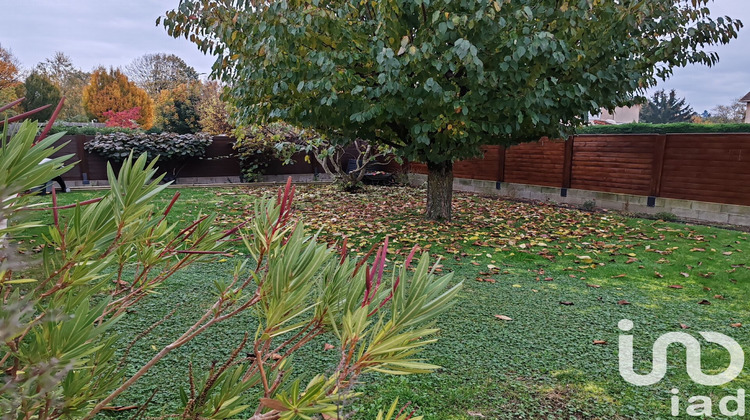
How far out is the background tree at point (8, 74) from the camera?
26188 millimetres

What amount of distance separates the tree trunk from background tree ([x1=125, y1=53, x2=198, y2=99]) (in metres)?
37.7

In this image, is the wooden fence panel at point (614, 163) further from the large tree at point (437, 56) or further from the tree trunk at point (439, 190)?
the tree trunk at point (439, 190)

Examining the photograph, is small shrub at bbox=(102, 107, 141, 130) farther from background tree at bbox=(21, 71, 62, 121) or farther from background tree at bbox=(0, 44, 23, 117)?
background tree at bbox=(0, 44, 23, 117)

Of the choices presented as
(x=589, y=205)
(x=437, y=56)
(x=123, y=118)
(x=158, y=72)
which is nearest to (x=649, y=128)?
(x=589, y=205)

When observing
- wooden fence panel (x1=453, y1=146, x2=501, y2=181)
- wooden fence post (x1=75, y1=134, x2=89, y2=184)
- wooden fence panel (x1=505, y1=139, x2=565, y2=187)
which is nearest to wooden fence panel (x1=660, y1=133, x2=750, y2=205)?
wooden fence panel (x1=505, y1=139, x2=565, y2=187)

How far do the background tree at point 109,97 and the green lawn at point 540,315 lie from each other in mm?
30572

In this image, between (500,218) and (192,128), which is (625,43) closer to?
(500,218)

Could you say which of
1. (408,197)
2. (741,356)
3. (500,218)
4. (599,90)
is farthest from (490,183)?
(741,356)

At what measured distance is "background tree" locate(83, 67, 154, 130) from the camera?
108ft

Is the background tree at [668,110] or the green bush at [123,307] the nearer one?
the green bush at [123,307]

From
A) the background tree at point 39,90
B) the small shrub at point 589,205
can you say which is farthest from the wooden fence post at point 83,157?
the background tree at point 39,90

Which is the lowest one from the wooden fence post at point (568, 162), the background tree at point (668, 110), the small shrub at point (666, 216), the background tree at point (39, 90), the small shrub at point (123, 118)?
the small shrub at point (666, 216)

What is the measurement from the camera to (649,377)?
8.64 feet

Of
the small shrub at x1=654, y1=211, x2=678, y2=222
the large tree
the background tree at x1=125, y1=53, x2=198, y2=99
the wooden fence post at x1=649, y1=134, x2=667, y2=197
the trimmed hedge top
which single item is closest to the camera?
the large tree
